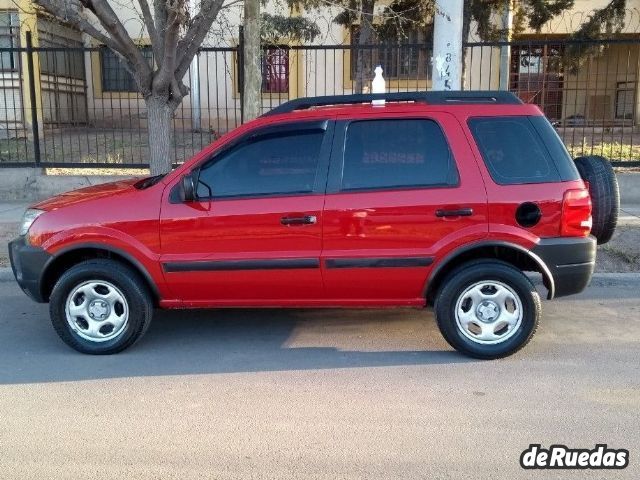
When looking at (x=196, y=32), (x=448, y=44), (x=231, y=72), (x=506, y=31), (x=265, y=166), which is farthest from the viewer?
(x=231, y=72)

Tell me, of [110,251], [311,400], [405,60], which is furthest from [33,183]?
[405,60]

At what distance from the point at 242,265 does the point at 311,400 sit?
118cm

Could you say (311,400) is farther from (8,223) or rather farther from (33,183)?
(33,183)

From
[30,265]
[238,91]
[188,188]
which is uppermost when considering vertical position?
[238,91]

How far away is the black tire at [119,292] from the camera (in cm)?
482

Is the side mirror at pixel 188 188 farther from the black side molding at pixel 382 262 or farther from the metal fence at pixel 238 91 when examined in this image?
the metal fence at pixel 238 91

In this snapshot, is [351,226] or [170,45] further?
[170,45]

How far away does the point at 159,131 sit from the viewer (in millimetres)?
7891

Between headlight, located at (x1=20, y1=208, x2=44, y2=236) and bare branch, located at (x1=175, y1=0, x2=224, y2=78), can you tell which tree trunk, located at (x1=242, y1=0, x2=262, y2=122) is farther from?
headlight, located at (x1=20, y1=208, x2=44, y2=236)

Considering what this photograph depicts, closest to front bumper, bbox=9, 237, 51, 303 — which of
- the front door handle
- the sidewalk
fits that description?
the front door handle

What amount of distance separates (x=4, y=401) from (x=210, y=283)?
62.0 inches

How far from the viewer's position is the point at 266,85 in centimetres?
1892

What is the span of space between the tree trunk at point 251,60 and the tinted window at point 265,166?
369cm

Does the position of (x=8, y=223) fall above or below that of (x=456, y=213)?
below
